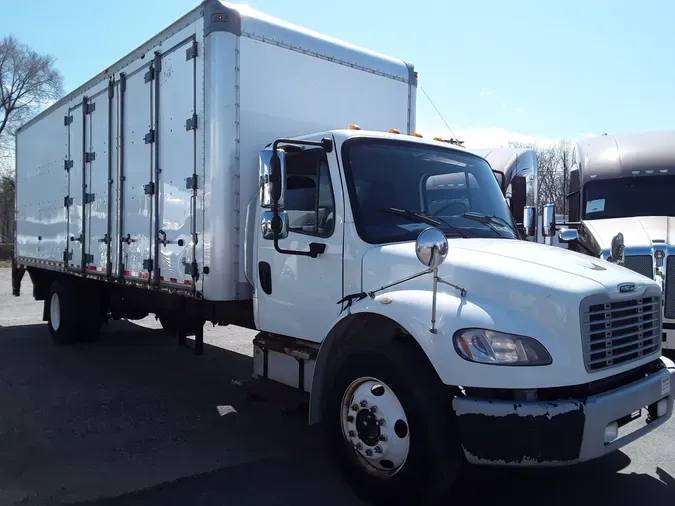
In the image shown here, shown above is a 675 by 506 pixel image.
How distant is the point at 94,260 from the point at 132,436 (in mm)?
3373

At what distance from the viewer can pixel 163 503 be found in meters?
3.86

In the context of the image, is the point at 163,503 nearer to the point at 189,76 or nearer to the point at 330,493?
the point at 330,493

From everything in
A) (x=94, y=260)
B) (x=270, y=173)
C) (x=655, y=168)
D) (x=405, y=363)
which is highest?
(x=655, y=168)

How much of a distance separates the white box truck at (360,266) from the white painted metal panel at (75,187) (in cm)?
100

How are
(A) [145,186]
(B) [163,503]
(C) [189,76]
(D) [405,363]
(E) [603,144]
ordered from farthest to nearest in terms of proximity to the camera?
1. (E) [603,144]
2. (A) [145,186]
3. (C) [189,76]
4. (B) [163,503]
5. (D) [405,363]

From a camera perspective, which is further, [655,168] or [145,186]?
[655,168]

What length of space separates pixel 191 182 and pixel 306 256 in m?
1.63

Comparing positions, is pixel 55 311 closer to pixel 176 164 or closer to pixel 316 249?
pixel 176 164

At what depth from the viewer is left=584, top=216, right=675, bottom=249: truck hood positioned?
7305 mm

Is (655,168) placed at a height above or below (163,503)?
above

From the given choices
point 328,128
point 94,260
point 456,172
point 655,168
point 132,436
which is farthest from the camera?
point 655,168

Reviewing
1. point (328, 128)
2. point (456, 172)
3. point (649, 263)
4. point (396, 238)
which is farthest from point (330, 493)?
point (649, 263)

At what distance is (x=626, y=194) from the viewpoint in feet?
28.3

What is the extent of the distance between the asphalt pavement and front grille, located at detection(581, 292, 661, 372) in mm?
1044
